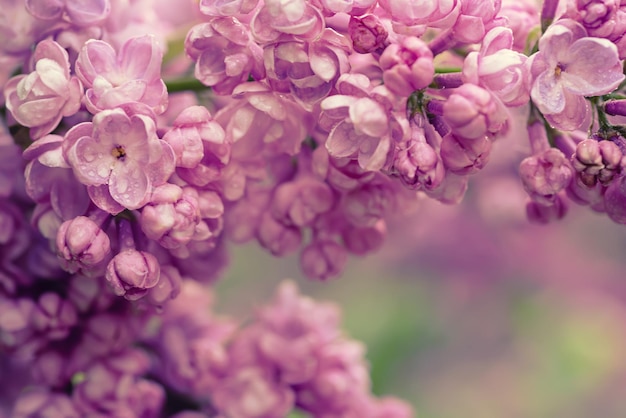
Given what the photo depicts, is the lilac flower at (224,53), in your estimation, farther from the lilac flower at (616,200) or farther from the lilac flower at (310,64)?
the lilac flower at (616,200)

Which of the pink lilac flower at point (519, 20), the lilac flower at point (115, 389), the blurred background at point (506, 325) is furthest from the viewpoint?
the blurred background at point (506, 325)

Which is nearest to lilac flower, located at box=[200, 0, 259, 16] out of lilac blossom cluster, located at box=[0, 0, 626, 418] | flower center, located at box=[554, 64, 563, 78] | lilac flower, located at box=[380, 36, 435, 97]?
lilac blossom cluster, located at box=[0, 0, 626, 418]

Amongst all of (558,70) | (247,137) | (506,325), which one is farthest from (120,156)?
(506,325)

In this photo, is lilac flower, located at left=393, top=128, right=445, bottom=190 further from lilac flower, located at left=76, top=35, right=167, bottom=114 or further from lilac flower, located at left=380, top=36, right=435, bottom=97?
lilac flower, located at left=76, top=35, right=167, bottom=114

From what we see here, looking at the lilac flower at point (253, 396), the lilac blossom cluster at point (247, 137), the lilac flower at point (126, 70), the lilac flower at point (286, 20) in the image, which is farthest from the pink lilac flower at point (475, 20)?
the lilac flower at point (253, 396)

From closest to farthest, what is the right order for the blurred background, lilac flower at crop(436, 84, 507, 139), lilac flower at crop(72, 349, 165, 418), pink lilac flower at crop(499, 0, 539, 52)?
lilac flower at crop(436, 84, 507, 139) → pink lilac flower at crop(499, 0, 539, 52) → lilac flower at crop(72, 349, 165, 418) → the blurred background

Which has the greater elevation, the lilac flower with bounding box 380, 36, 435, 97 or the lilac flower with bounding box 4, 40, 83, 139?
the lilac flower with bounding box 380, 36, 435, 97

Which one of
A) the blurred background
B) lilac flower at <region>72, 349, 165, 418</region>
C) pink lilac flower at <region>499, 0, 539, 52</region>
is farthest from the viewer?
the blurred background
